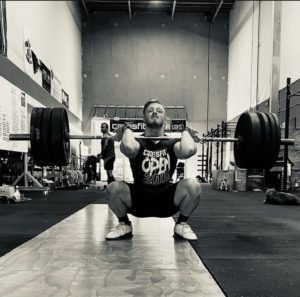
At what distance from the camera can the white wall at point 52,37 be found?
4.43 metres

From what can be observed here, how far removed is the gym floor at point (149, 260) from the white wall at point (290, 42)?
4.05 meters

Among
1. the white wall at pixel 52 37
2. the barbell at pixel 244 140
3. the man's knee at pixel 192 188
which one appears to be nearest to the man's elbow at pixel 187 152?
the man's knee at pixel 192 188

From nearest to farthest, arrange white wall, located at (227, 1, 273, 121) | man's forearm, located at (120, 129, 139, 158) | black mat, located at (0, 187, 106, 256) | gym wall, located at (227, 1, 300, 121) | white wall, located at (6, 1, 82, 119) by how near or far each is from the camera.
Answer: man's forearm, located at (120, 129, 139, 158)
black mat, located at (0, 187, 106, 256)
white wall, located at (6, 1, 82, 119)
gym wall, located at (227, 1, 300, 121)
white wall, located at (227, 1, 273, 121)

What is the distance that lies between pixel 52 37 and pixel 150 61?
3.44m

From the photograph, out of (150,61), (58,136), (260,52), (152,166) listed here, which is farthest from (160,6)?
(152,166)

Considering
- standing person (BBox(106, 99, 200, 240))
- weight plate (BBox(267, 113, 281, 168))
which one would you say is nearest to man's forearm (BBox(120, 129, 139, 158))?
standing person (BBox(106, 99, 200, 240))

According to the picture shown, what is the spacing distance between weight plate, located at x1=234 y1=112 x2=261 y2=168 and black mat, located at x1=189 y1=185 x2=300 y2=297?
0.38 meters

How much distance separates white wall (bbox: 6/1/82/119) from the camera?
4.43 m

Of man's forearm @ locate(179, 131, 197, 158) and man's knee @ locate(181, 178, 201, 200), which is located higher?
man's forearm @ locate(179, 131, 197, 158)

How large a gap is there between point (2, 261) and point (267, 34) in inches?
267

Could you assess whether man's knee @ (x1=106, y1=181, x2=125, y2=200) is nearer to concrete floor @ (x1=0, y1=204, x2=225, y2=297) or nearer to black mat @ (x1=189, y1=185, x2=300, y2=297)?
concrete floor @ (x1=0, y1=204, x2=225, y2=297)

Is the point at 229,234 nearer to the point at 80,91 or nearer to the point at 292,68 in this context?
the point at 292,68

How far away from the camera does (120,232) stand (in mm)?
1724

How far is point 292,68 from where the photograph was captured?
18.9ft
